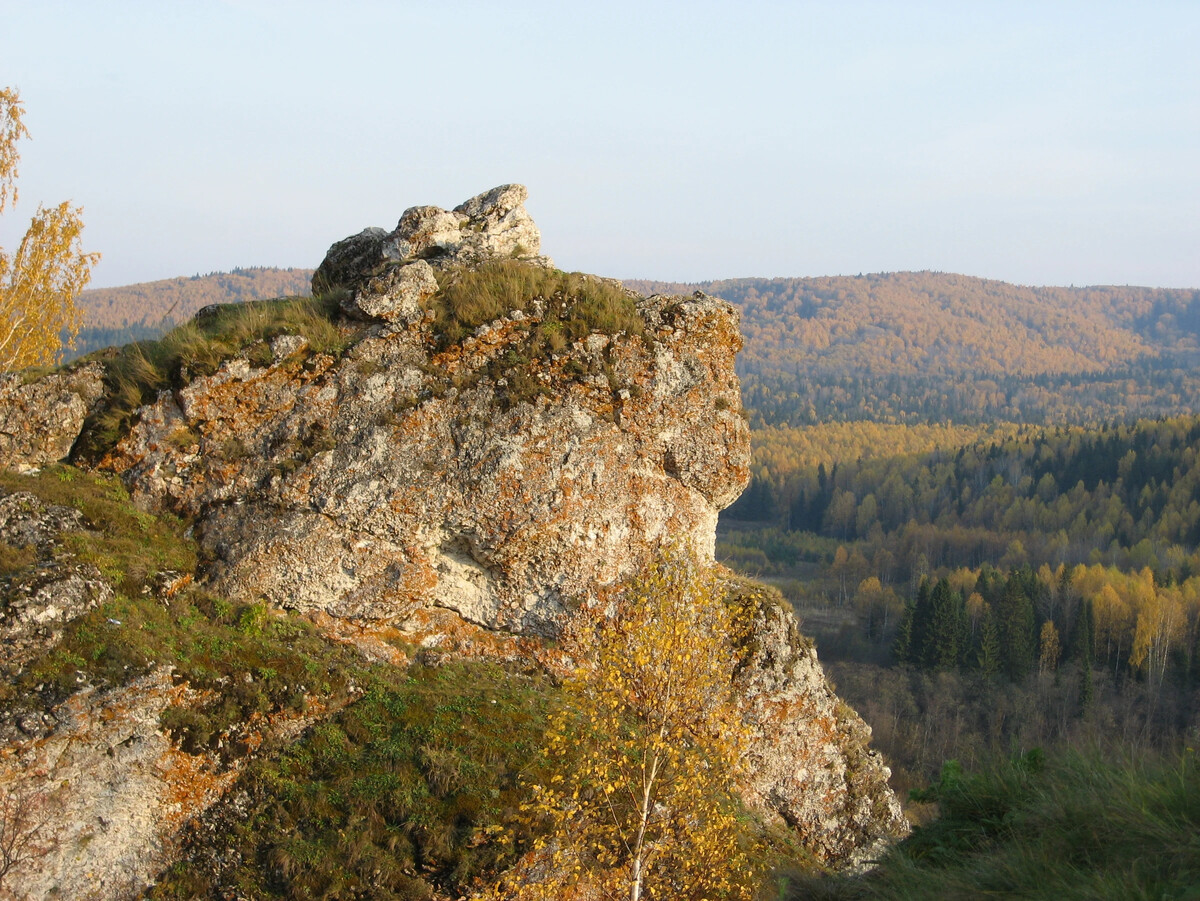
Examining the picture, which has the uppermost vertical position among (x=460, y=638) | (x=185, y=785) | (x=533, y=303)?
(x=533, y=303)

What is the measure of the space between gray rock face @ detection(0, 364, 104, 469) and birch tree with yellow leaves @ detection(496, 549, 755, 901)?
9150mm

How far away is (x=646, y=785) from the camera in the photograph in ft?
34.8

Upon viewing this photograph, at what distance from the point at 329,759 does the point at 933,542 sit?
10848 centimetres

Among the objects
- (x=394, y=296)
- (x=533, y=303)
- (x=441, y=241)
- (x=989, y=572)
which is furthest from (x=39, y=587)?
(x=989, y=572)

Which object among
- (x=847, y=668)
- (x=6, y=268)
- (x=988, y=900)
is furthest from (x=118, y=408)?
(x=847, y=668)

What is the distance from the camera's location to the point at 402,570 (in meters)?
13.7

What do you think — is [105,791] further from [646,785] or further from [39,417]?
[39,417]

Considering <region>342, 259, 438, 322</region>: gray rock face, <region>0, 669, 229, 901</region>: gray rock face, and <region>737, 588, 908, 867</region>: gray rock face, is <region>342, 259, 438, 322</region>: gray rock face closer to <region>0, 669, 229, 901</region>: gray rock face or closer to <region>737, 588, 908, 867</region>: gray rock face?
<region>0, 669, 229, 901</region>: gray rock face

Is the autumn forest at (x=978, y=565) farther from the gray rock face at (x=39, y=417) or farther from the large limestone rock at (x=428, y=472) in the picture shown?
the large limestone rock at (x=428, y=472)

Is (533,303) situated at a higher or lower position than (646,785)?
higher

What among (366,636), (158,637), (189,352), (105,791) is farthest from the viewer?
(189,352)

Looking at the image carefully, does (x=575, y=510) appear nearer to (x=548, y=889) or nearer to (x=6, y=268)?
(x=548, y=889)

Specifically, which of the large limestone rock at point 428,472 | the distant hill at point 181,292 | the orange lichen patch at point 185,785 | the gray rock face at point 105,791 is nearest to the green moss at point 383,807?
the orange lichen patch at point 185,785

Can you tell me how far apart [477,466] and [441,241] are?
5.58 m
